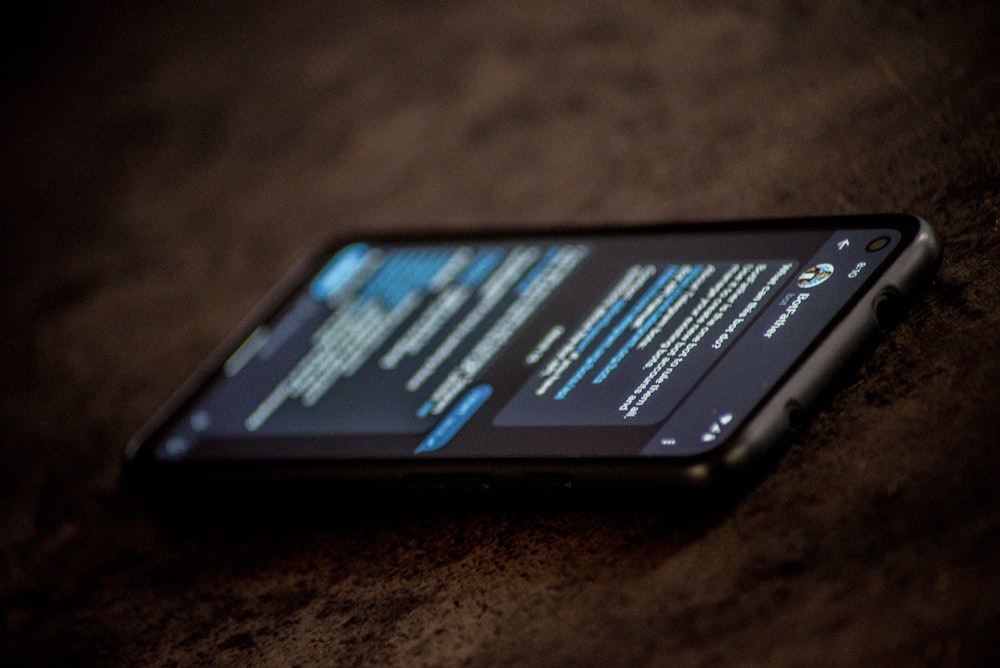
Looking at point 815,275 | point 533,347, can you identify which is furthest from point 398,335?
point 815,275

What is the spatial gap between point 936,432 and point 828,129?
0.81 feet

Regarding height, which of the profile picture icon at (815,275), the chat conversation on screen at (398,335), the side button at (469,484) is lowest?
the profile picture icon at (815,275)

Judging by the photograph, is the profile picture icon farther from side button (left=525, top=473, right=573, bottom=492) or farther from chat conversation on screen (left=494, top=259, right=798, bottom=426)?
side button (left=525, top=473, right=573, bottom=492)

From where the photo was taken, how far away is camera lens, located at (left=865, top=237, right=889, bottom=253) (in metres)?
0.45

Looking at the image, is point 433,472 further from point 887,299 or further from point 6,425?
point 6,425

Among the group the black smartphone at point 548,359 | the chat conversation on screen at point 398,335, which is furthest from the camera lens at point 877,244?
the chat conversation on screen at point 398,335

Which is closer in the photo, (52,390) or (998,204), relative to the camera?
(998,204)

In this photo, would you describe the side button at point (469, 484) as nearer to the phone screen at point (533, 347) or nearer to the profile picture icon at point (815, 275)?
the phone screen at point (533, 347)

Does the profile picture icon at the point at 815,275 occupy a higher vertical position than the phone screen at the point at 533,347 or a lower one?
lower

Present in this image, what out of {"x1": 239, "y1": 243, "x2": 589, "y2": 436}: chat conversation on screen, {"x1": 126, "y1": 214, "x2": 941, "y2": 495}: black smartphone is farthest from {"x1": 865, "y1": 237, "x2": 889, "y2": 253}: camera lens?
{"x1": 239, "y1": 243, "x2": 589, "y2": 436}: chat conversation on screen

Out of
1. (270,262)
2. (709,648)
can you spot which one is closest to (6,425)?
(270,262)

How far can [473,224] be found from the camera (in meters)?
0.67

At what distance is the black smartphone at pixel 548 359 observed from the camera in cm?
42

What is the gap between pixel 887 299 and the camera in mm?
439
